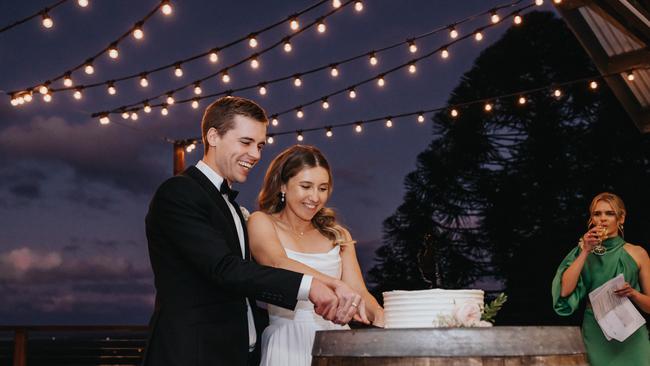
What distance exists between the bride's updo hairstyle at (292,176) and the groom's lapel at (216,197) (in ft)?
2.56

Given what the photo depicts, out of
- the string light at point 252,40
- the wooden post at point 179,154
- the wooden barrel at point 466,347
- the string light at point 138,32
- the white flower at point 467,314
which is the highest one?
the wooden post at point 179,154

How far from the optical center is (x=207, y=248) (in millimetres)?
1987

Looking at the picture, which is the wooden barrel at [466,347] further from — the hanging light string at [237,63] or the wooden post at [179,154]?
the wooden post at [179,154]

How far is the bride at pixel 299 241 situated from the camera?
2715mm

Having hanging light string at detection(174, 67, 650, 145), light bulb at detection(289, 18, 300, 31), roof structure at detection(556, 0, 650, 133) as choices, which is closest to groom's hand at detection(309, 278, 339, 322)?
light bulb at detection(289, 18, 300, 31)

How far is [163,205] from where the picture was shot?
6.89ft

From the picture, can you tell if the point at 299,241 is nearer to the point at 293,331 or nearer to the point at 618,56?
the point at 293,331

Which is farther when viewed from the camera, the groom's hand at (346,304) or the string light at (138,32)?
the string light at (138,32)

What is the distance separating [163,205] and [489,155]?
12551 mm

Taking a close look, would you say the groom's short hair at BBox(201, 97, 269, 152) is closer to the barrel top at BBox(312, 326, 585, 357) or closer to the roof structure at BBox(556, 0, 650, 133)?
the barrel top at BBox(312, 326, 585, 357)

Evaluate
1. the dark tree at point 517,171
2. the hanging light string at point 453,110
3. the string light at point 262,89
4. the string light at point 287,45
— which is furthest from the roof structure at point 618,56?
the dark tree at point 517,171

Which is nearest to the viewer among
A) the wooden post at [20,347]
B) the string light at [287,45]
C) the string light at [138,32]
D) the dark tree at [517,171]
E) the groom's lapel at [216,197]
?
the groom's lapel at [216,197]

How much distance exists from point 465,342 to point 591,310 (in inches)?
127

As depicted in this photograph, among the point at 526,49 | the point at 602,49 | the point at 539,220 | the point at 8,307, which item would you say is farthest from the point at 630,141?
the point at 8,307
